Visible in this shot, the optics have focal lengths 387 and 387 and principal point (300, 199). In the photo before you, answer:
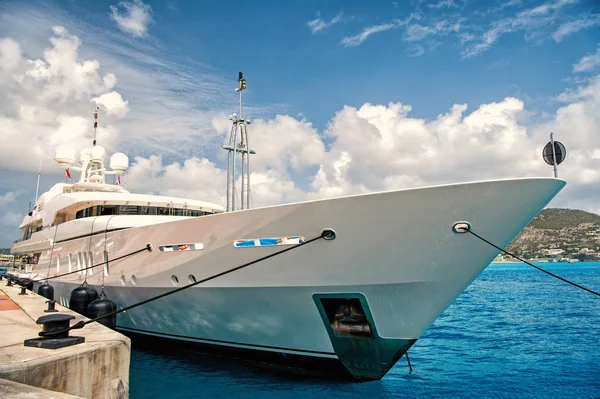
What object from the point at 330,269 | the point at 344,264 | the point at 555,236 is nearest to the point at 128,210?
the point at 330,269

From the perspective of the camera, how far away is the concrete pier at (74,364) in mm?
3648

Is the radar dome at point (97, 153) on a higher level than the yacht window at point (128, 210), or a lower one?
higher

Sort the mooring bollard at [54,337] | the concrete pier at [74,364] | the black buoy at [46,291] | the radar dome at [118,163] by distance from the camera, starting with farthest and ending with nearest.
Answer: the radar dome at [118,163] → the black buoy at [46,291] → the mooring bollard at [54,337] → the concrete pier at [74,364]

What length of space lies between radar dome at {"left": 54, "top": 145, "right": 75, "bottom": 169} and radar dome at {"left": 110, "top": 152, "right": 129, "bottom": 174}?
2.80 metres

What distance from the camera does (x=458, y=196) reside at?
241 inches

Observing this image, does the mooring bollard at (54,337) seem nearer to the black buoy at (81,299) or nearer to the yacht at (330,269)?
the yacht at (330,269)

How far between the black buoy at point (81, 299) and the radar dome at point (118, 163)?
782 cm

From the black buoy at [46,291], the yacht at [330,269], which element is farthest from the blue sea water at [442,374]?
the black buoy at [46,291]

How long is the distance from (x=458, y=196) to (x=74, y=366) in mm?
5591

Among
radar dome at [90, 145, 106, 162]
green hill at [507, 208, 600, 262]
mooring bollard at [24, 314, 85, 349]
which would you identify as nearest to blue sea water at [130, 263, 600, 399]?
mooring bollard at [24, 314, 85, 349]

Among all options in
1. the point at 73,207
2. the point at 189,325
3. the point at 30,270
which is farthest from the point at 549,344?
the point at 30,270

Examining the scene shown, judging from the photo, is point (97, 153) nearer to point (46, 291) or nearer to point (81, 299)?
point (46, 291)

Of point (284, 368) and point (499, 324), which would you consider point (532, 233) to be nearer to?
point (499, 324)

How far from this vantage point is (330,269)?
278 inches
